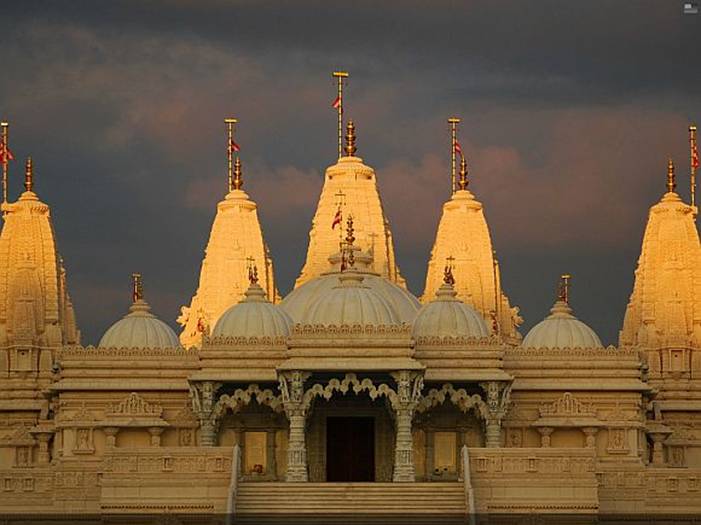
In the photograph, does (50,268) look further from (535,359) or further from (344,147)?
(535,359)

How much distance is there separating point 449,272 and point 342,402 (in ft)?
23.6

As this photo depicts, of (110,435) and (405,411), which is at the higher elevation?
(405,411)

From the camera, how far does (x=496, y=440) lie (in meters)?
75.9

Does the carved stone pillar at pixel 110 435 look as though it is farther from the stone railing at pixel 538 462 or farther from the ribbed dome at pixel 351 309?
the stone railing at pixel 538 462

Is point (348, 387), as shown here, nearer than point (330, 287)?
Yes

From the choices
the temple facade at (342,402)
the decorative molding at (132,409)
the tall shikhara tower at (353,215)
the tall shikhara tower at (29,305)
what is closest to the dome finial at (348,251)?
the temple facade at (342,402)

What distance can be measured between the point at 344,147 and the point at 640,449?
17899mm

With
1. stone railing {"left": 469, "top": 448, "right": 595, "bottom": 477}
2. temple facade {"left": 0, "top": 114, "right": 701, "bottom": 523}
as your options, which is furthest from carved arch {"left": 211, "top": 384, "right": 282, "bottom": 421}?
stone railing {"left": 469, "top": 448, "right": 595, "bottom": 477}

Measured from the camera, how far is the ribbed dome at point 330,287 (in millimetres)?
81750

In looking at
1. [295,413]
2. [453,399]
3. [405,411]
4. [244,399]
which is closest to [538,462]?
[405,411]

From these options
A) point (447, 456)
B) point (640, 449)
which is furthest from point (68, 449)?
point (640, 449)

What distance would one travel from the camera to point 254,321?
77.8 m

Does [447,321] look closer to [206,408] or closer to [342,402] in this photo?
[342,402]

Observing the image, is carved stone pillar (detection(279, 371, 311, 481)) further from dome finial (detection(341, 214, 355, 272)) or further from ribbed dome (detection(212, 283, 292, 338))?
dome finial (detection(341, 214, 355, 272))
